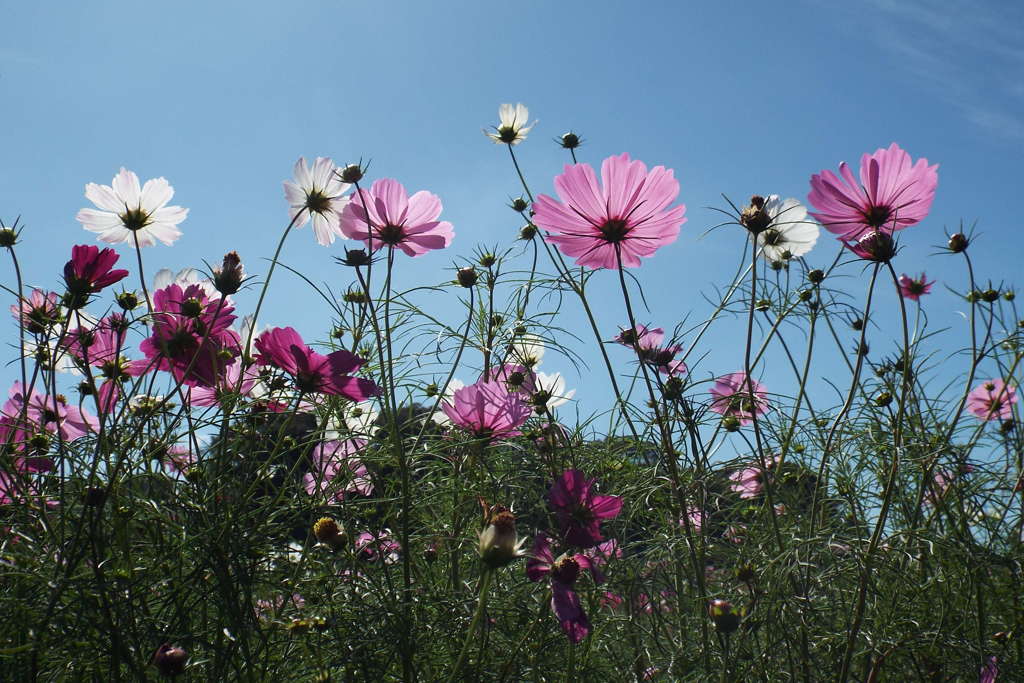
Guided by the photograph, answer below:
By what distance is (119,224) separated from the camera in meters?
1.12

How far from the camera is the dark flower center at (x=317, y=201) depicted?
1.06 metres

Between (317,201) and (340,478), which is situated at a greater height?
(317,201)

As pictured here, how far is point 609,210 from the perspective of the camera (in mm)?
933

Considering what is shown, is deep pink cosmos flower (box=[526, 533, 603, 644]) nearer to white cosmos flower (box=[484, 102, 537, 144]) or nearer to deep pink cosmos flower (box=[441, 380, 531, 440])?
deep pink cosmos flower (box=[441, 380, 531, 440])

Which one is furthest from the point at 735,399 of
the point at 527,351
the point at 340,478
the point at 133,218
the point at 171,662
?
the point at 133,218

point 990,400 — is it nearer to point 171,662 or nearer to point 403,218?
point 403,218

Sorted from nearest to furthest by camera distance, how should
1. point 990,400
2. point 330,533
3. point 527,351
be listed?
point 330,533
point 527,351
point 990,400

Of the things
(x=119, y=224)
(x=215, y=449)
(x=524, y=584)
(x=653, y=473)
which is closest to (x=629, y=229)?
(x=653, y=473)

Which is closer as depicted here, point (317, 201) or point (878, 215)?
point (878, 215)

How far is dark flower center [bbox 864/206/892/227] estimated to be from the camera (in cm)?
92

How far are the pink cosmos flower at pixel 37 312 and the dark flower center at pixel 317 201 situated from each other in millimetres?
357

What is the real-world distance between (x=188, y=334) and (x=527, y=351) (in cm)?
61

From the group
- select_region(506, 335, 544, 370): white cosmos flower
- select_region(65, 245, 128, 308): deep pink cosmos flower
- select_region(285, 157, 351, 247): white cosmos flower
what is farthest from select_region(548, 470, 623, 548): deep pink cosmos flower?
select_region(65, 245, 128, 308): deep pink cosmos flower

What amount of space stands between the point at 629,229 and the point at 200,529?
0.59 meters
